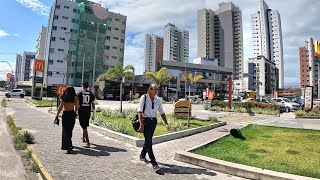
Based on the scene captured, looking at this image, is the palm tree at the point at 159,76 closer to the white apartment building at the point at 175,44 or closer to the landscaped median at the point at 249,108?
the landscaped median at the point at 249,108

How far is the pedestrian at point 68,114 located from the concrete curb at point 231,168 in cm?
293

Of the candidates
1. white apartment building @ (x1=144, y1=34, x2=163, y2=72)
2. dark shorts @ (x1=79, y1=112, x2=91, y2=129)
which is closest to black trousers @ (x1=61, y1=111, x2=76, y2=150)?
dark shorts @ (x1=79, y1=112, x2=91, y2=129)

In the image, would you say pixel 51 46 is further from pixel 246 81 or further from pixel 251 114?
pixel 246 81

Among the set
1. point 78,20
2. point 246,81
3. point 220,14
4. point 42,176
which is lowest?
point 42,176

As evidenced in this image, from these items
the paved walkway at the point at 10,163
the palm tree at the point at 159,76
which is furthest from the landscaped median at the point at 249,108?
the paved walkway at the point at 10,163

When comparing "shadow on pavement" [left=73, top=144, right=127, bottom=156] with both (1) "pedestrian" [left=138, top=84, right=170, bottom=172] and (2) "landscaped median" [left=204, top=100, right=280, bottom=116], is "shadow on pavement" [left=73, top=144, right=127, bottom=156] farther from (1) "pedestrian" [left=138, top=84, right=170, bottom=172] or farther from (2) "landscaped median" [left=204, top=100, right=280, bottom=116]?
(2) "landscaped median" [left=204, top=100, right=280, bottom=116]

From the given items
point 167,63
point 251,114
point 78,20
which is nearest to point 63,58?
point 78,20

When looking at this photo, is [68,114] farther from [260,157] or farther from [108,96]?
[108,96]

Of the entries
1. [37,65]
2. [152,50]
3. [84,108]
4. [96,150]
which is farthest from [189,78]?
[152,50]

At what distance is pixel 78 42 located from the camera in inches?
3118

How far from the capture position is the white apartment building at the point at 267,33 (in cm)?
11069

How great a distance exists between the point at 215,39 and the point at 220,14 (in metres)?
11.8

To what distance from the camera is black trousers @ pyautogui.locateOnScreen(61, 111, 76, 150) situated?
745 centimetres

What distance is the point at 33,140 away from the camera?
8.75 metres
